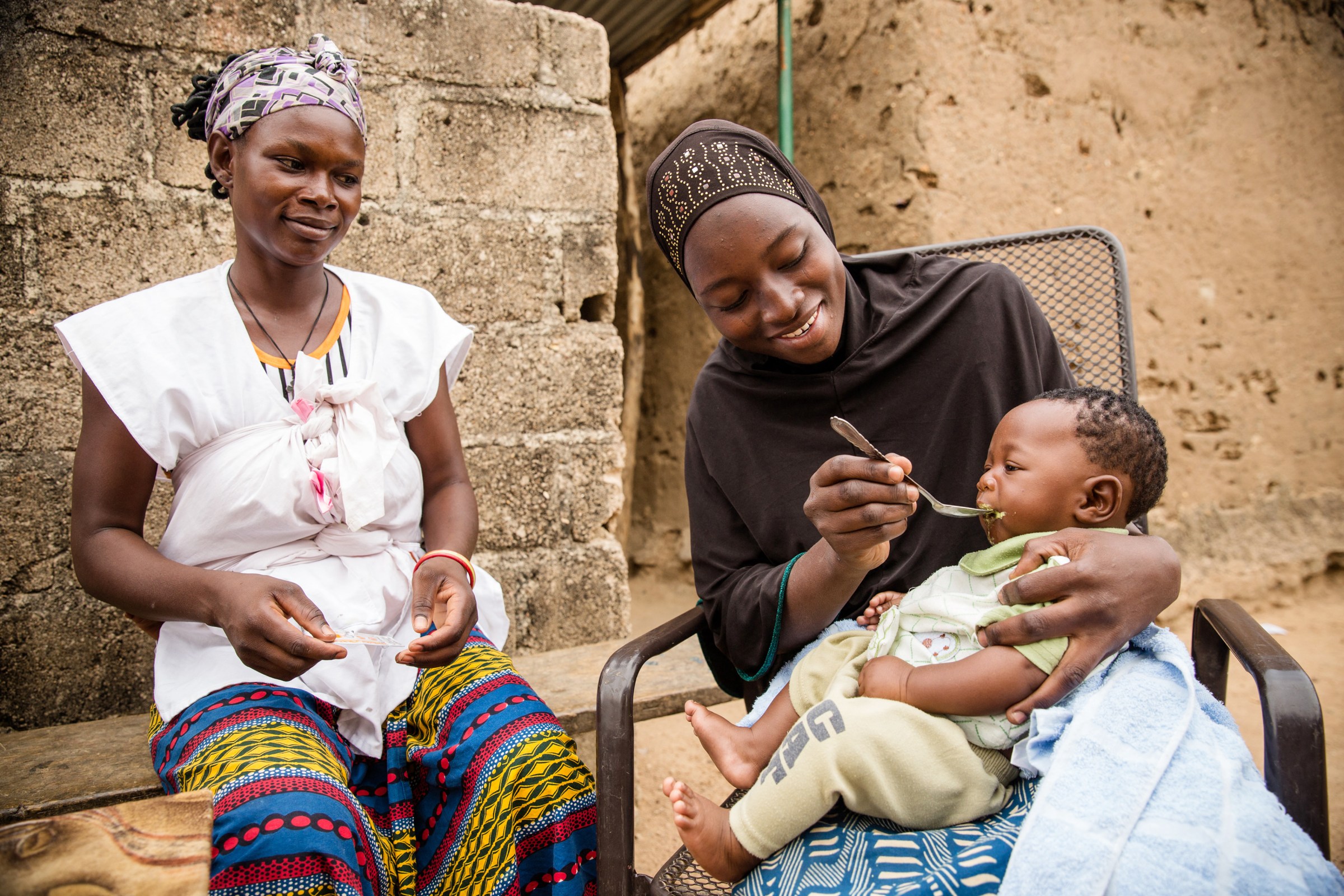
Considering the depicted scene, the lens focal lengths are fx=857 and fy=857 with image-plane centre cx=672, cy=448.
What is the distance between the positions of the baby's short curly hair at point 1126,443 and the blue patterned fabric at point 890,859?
519 millimetres

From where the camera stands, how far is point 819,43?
4059 mm

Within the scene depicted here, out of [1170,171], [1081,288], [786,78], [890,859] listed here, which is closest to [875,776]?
[890,859]

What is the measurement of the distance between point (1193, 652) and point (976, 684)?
58 cm

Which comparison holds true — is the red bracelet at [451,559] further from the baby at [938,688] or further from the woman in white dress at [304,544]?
the baby at [938,688]

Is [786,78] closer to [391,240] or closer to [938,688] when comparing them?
[391,240]

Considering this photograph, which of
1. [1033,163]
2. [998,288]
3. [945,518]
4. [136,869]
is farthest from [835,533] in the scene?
[1033,163]

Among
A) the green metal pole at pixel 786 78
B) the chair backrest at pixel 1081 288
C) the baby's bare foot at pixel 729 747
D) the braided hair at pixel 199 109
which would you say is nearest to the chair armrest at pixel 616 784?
the baby's bare foot at pixel 729 747

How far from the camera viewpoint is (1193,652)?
1.54 m

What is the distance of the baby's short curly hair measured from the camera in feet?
4.56

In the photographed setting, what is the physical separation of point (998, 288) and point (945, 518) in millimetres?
478

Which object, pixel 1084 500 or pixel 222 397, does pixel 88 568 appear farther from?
pixel 1084 500

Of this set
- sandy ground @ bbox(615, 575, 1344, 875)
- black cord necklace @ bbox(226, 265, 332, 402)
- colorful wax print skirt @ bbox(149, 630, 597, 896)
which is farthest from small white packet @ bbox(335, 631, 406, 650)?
sandy ground @ bbox(615, 575, 1344, 875)

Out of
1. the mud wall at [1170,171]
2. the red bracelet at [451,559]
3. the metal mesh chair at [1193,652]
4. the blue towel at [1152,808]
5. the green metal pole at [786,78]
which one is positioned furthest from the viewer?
the green metal pole at [786,78]

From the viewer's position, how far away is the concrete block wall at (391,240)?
224 cm
